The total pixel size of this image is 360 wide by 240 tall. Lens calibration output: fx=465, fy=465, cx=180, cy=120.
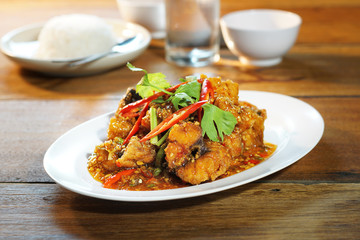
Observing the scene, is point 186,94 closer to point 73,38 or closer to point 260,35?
point 260,35

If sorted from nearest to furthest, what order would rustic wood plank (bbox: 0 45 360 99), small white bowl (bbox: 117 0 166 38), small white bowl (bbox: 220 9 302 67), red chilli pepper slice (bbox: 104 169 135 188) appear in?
red chilli pepper slice (bbox: 104 169 135 188)
rustic wood plank (bbox: 0 45 360 99)
small white bowl (bbox: 220 9 302 67)
small white bowl (bbox: 117 0 166 38)

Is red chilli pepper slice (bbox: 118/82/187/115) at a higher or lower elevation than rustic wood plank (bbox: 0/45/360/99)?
higher

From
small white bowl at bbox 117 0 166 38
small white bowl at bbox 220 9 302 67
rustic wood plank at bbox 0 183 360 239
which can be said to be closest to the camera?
rustic wood plank at bbox 0 183 360 239

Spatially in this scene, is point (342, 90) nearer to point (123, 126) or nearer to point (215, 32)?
point (215, 32)

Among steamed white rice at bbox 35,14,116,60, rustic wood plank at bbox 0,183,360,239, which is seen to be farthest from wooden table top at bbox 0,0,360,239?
steamed white rice at bbox 35,14,116,60

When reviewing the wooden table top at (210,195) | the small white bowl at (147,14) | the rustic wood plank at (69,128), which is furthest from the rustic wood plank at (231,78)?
the small white bowl at (147,14)

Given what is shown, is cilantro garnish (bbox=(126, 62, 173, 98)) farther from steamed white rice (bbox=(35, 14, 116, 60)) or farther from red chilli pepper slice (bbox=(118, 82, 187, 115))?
steamed white rice (bbox=(35, 14, 116, 60))

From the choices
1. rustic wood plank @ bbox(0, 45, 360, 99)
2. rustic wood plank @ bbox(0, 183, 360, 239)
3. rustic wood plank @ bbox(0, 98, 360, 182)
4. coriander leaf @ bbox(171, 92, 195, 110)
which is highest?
coriander leaf @ bbox(171, 92, 195, 110)
